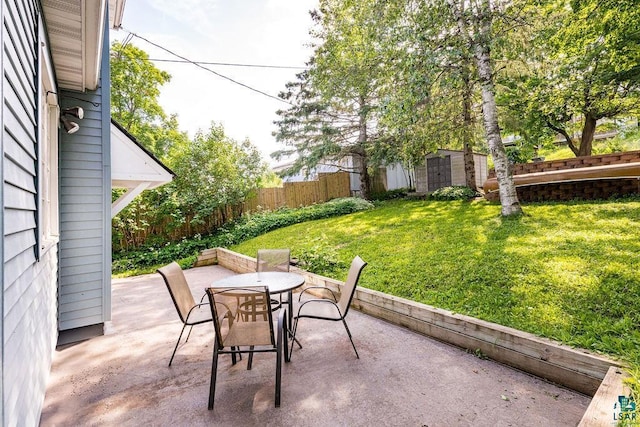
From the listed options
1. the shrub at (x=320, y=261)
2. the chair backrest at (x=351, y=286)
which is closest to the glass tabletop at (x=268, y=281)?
the chair backrest at (x=351, y=286)

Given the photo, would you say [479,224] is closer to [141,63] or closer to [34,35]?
[34,35]

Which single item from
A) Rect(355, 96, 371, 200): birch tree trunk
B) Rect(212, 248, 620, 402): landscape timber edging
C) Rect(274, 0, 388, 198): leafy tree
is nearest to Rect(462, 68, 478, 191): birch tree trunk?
Rect(274, 0, 388, 198): leafy tree

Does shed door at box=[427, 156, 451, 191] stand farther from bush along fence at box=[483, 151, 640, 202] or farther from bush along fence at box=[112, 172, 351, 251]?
bush along fence at box=[112, 172, 351, 251]

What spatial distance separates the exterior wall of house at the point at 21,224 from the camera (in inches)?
51.9

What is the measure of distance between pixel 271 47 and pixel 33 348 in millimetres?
9873

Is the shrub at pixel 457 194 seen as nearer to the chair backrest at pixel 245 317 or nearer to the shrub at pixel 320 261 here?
the shrub at pixel 320 261

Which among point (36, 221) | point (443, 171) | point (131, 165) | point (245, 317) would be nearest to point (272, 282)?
point (245, 317)

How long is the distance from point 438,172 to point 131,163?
1085 cm

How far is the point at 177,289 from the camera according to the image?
2.97 meters

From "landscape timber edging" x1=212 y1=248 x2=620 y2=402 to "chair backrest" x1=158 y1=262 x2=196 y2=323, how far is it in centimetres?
214

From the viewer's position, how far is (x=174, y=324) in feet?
12.8

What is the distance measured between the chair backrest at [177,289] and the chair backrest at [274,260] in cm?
101

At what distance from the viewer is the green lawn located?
8.53ft

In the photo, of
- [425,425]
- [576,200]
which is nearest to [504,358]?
[425,425]
